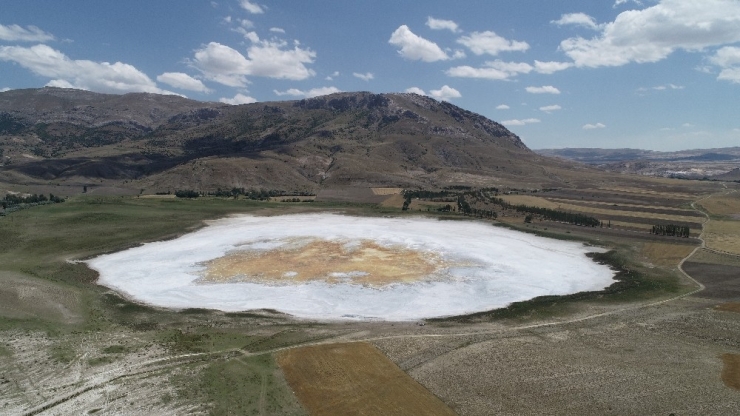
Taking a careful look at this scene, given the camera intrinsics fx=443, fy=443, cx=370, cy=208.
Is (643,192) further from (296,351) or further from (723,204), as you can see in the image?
(296,351)

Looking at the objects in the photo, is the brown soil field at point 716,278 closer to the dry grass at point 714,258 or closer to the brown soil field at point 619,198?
the dry grass at point 714,258

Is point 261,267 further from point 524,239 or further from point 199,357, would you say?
point 524,239

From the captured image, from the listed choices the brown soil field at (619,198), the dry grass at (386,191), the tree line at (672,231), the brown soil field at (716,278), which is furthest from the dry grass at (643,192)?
the brown soil field at (716,278)

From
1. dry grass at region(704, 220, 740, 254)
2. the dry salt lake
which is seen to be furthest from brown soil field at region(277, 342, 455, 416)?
dry grass at region(704, 220, 740, 254)

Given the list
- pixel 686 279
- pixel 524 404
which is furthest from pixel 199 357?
pixel 686 279

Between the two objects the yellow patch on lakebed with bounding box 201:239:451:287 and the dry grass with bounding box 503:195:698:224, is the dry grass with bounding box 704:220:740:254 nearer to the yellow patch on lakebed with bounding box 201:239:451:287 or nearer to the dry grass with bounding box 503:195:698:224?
the dry grass with bounding box 503:195:698:224

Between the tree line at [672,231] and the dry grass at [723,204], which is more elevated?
the dry grass at [723,204]
